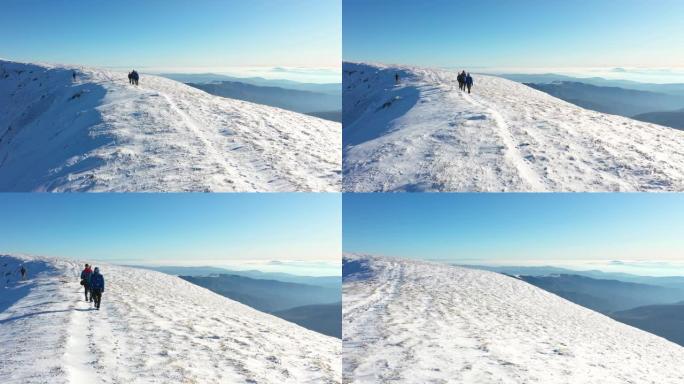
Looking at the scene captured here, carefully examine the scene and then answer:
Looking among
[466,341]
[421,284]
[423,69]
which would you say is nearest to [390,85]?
[423,69]

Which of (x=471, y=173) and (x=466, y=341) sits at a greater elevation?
(x=471, y=173)

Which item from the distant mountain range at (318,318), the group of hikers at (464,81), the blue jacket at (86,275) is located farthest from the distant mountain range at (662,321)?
the blue jacket at (86,275)

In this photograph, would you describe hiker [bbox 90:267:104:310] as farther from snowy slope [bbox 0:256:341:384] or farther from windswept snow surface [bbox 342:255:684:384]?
windswept snow surface [bbox 342:255:684:384]

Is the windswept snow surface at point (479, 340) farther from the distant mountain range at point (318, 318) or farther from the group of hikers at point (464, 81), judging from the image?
the distant mountain range at point (318, 318)

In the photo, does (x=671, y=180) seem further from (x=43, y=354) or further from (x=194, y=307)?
(x=43, y=354)

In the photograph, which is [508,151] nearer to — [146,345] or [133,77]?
[146,345]

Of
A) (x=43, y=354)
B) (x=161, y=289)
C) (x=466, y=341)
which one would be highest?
(x=43, y=354)

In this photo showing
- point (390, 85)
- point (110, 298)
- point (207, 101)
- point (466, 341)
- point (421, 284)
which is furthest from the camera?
point (390, 85)

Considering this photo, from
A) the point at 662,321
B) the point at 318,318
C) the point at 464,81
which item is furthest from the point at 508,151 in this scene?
the point at 662,321
